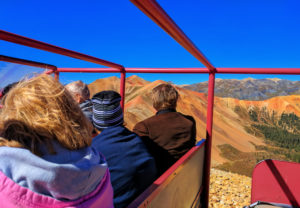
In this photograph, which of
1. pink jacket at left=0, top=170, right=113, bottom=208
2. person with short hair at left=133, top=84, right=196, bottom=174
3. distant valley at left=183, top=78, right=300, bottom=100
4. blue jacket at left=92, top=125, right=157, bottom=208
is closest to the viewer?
pink jacket at left=0, top=170, right=113, bottom=208

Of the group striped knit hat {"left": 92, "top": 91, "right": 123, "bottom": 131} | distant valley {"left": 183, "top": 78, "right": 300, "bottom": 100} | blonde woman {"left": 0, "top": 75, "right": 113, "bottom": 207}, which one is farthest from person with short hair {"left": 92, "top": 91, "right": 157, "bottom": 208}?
distant valley {"left": 183, "top": 78, "right": 300, "bottom": 100}

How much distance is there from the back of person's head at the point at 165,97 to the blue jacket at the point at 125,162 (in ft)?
2.28

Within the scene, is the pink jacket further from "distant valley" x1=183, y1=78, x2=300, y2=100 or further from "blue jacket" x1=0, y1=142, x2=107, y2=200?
"distant valley" x1=183, y1=78, x2=300, y2=100

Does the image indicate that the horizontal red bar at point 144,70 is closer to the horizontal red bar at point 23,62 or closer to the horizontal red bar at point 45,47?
the horizontal red bar at point 45,47

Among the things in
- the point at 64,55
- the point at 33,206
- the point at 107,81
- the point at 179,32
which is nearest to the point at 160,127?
the point at 179,32

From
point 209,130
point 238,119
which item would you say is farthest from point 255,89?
point 209,130

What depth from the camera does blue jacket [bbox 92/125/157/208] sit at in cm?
103

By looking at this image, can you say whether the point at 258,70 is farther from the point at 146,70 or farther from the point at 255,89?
the point at 255,89

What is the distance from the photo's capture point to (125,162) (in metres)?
1.06

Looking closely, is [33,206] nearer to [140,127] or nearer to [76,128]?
[76,128]

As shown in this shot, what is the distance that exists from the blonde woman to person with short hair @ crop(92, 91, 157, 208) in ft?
0.91

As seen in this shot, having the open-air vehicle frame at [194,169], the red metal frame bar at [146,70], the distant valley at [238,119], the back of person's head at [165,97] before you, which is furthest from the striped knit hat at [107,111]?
the distant valley at [238,119]

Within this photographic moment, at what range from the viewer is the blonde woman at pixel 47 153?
58 cm

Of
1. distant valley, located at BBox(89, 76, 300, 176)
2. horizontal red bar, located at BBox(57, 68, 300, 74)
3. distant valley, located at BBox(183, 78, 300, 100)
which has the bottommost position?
distant valley, located at BBox(89, 76, 300, 176)
